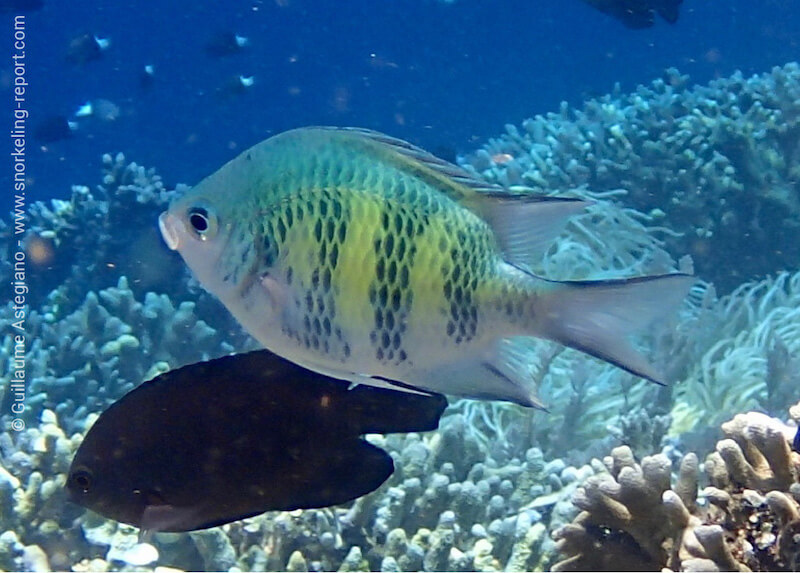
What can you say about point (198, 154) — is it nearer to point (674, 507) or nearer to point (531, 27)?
point (531, 27)

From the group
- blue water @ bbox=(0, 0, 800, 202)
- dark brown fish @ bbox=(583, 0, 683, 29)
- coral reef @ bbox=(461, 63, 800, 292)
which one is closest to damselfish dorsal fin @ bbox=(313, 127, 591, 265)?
coral reef @ bbox=(461, 63, 800, 292)

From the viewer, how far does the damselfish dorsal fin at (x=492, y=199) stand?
5.36ft

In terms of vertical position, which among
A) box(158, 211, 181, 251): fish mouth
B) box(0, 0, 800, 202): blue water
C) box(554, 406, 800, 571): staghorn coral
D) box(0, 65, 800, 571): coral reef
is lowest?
box(0, 0, 800, 202): blue water

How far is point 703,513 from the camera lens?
233cm

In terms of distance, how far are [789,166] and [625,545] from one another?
579cm

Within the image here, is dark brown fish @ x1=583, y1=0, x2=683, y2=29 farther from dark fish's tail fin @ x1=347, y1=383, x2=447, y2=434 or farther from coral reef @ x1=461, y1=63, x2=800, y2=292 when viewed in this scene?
dark fish's tail fin @ x1=347, y1=383, x2=447, y2=434

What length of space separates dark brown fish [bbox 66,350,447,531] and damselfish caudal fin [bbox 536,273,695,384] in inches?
16.4

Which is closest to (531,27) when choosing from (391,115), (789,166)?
(391,115)

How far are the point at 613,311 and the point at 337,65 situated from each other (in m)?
56.9

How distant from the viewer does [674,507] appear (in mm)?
2201

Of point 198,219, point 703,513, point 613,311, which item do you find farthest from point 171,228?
point 703,513

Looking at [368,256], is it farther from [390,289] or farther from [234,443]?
[234,443]

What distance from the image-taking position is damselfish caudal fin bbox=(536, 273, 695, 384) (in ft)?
4.75

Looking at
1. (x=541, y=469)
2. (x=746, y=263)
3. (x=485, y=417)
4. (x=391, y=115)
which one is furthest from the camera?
(x=391, y=115)
